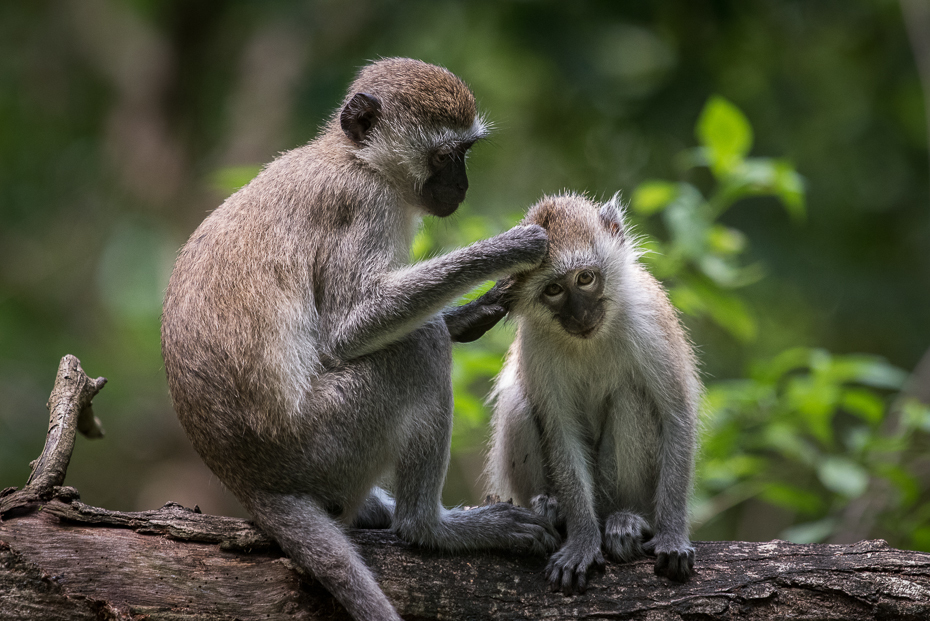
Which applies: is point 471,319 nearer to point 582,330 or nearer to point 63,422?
point 582,330

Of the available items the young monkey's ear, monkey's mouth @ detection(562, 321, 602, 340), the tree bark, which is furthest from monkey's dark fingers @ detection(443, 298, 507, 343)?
the tree bark

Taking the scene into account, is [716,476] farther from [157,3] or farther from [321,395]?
[157,3]

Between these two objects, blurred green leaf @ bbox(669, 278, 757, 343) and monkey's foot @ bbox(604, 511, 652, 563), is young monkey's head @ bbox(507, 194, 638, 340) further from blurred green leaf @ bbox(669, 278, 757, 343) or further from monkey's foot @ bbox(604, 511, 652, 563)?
blurred green leaf @ bbox(669, 278, 757, 343)

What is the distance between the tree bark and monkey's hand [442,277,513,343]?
142 centimetres

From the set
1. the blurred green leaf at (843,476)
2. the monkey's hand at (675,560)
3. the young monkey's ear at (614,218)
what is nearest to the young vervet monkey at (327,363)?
the monkey's hand at (675,560)

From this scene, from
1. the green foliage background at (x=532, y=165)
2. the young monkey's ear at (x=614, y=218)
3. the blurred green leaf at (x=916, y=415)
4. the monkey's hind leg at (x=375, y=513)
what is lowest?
the monkey's hind leg at (x=375, y=513)

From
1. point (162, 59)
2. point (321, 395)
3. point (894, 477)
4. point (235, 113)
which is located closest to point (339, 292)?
point (321, 395)

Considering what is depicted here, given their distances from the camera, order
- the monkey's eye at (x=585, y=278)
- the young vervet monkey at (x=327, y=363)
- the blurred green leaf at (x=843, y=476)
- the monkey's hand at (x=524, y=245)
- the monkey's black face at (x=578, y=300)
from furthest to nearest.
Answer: the blurred green leaf at (x=843, y=476) < the monkey's eye at (x=585, y=278) < the monkey's black face at (x=578, y=300) < the monkey's hand at (x=524, y=245) < the young vervet monkey at (x=327, y=363)

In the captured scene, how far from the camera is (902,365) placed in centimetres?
1057

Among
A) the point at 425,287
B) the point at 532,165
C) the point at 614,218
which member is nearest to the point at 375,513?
the point at 425,287

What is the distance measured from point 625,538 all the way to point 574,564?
42 cm

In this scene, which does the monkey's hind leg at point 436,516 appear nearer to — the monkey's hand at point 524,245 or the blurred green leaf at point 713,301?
the monkey's hand at point 524,245

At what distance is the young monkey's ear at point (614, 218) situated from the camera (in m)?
5.67

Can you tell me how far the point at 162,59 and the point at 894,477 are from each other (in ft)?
36.1
